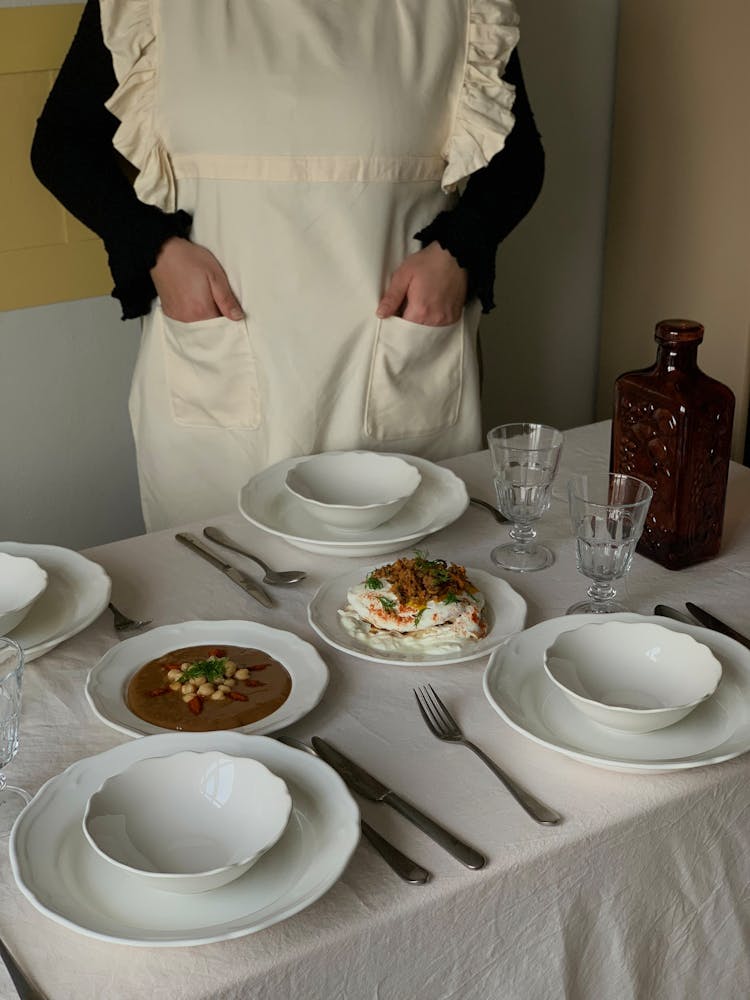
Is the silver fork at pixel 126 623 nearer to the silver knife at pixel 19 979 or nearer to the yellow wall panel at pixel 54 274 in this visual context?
the silver knife at pixel 19 979

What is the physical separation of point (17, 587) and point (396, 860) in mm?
586

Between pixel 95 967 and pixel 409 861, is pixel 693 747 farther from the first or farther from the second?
pixel 95 967

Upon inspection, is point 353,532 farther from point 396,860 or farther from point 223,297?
point 396,860

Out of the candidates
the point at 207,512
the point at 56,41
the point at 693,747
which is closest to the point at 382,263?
the point at 207,512

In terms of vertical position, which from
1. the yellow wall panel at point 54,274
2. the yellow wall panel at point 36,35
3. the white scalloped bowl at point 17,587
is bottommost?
the white scalloped bowl at point 17,587

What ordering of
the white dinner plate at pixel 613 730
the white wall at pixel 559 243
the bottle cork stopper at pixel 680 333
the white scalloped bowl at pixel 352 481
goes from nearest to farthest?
1. the white dinner plate at pixel 613 730
2. the bottle cork stopper at pixel 680 333
3. the white scalloped bowl at pixel 352 481
4. the white wall at pixel 559 243

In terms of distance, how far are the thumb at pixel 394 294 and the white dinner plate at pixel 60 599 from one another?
0.61m

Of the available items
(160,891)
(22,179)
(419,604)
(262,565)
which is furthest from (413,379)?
(160,891)

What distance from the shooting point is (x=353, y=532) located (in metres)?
1.43

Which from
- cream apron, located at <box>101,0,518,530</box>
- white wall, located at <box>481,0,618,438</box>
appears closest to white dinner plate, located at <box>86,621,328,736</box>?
cream apron, located at <box>101,0,518,530</box>

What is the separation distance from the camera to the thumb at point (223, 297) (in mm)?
1721

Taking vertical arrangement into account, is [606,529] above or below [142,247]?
below

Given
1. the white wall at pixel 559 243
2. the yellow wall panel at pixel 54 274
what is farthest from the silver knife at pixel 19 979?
the white wall at pixel 559 243

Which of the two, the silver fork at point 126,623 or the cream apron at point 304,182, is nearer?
the silver fork at point 126,623
